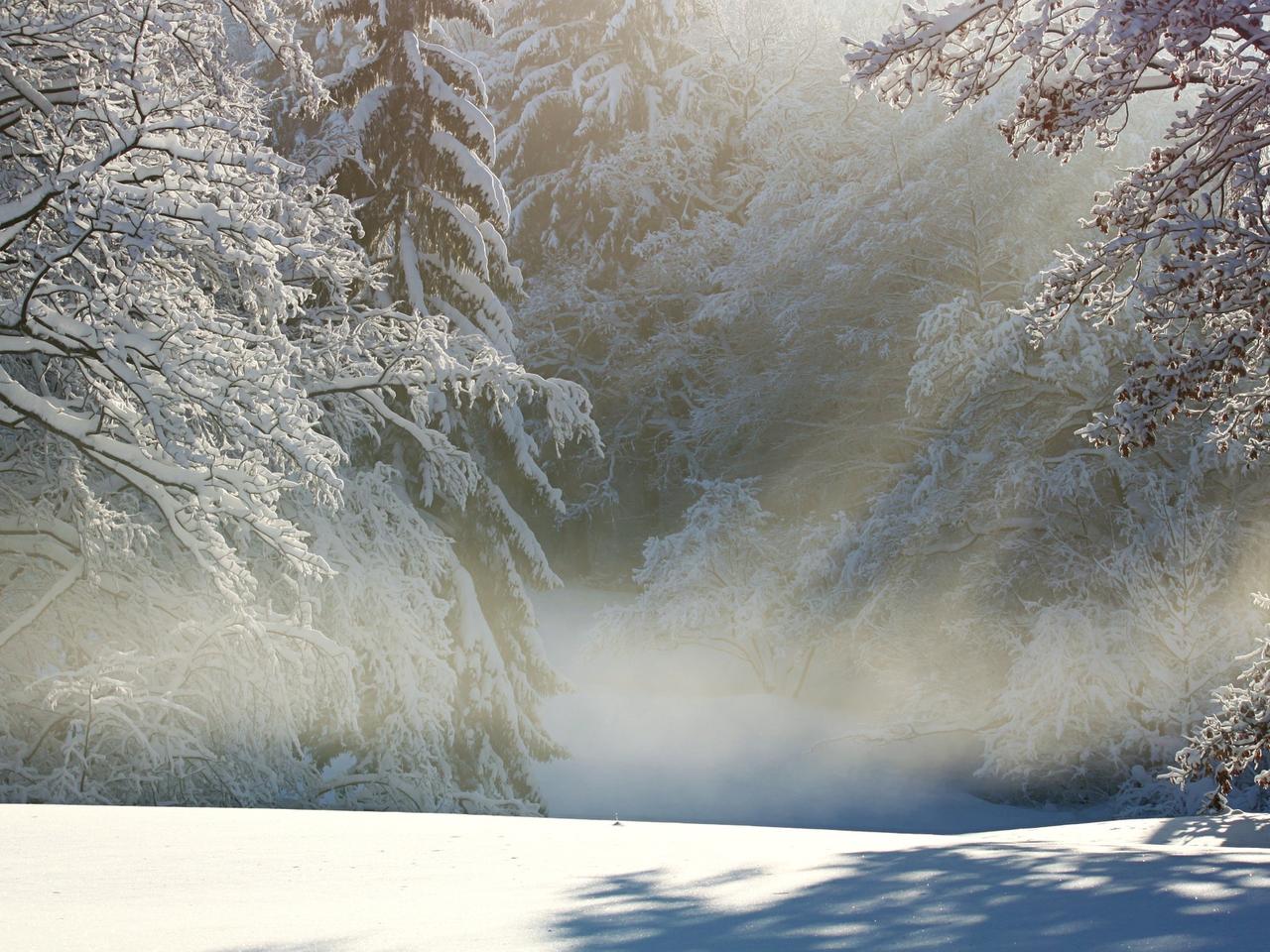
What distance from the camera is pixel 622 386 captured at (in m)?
27.5

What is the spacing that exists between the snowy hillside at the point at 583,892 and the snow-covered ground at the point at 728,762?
13830 millimetres

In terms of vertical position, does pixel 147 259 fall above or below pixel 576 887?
above

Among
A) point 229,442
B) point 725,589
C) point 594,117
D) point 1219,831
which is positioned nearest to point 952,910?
point 1219,831

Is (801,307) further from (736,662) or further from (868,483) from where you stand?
(736,662)

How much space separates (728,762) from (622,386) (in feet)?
32.8

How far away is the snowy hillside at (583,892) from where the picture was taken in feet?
9.58

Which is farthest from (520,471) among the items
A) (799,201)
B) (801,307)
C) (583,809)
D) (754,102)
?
(754,102)

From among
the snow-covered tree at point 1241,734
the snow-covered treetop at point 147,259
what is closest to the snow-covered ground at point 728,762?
the snow-covered tree at point 1241,734

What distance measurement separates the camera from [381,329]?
39.9 feet

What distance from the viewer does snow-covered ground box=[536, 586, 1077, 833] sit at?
60.9 feet

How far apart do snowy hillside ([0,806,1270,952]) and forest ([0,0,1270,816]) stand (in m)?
2.35

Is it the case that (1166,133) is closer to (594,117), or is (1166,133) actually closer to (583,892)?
(583,892)

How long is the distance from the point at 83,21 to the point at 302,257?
1.99 m

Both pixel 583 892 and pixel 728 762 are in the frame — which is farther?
pixel 728 762
